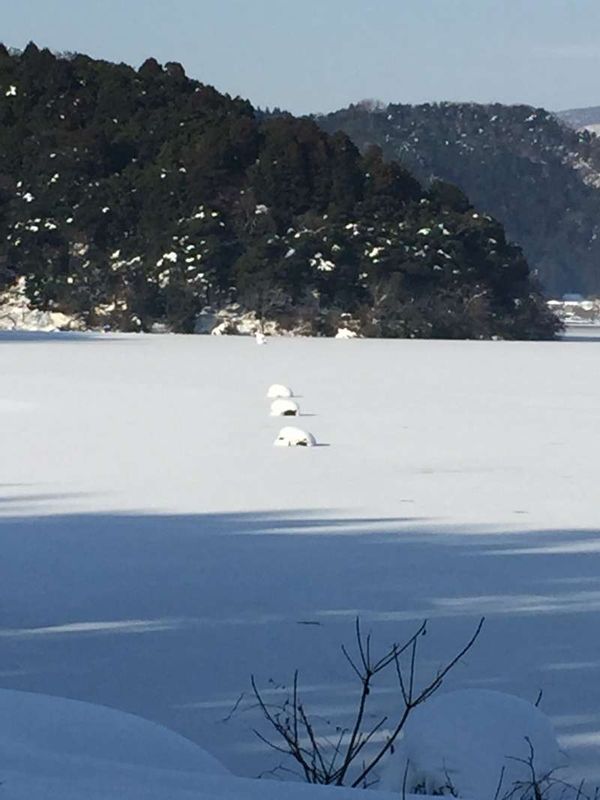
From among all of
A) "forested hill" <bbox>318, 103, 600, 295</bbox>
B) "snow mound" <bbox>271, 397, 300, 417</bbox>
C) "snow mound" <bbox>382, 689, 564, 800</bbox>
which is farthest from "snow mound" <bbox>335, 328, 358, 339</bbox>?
"forested hill" <bbox>318, 103, 600, 295</bbox>

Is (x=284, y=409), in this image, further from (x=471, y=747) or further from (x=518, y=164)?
(x=518, y=164)

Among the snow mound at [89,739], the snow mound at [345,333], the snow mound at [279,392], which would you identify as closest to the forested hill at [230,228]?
the snow mound at [345,333]

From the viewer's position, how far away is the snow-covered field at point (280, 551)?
4242mm

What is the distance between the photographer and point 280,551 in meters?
6.29

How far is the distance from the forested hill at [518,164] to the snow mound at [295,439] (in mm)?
75898

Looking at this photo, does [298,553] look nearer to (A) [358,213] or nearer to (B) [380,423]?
(B) [380,423]

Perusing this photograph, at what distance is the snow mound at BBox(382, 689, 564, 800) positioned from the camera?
9.91 feet

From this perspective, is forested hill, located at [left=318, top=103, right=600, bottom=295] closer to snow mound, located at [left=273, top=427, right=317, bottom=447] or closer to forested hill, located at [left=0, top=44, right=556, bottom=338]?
forested hill, located at [left=0, top=44, right=556, bottom=338]

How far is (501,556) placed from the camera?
20.3 ft

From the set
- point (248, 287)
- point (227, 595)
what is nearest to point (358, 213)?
point (248, 287)

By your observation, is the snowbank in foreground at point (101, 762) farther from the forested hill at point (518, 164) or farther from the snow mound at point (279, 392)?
the forested hill at point (518, 164)

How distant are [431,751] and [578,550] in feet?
11.2

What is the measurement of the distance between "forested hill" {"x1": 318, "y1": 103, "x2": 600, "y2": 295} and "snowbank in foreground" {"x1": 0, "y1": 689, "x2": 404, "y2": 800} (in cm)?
8310

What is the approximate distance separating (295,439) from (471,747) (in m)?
7.42
